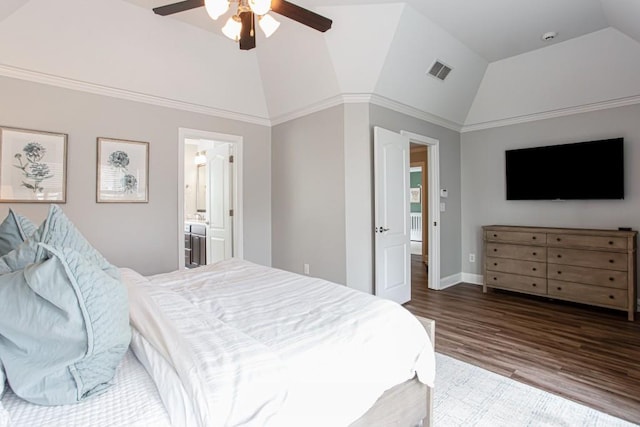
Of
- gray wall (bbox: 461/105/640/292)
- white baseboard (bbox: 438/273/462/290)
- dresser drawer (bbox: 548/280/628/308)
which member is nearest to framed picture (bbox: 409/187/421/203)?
gray wall (bbox: 461/105/640/292)

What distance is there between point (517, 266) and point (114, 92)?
496 centimetres

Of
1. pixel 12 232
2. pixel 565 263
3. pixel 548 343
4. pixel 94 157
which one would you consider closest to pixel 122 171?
pixel 94 157

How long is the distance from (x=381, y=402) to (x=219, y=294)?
987 millimetres

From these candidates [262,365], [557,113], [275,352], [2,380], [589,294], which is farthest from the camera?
[557,113]

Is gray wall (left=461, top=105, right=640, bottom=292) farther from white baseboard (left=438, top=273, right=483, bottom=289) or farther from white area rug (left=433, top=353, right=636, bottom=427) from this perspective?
white area rug (left=433, top=353, right=636, bottom=427)

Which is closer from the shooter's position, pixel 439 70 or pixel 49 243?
pixel 49 243

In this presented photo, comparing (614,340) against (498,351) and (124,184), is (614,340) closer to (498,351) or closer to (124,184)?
(498,351)

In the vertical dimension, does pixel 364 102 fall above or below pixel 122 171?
above

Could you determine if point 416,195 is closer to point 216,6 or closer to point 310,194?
point 310,194

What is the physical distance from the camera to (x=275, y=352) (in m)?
1.11

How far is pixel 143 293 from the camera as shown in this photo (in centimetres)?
142

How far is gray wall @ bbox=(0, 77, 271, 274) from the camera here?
2.87m

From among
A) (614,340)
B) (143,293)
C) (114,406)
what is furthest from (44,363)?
(614,340)

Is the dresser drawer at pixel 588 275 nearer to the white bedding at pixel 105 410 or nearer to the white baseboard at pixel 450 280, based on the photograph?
the white baseboard at pixel 450 280
